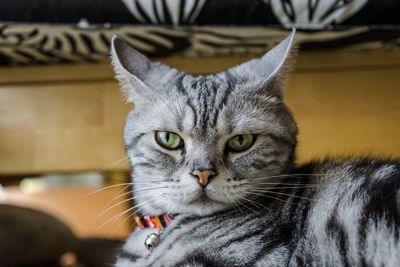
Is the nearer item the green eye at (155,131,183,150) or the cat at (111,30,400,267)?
the cat at (111,30,400,267)

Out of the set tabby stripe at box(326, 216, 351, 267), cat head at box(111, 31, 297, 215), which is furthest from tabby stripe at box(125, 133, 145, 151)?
tabby stripe at box(326, 216, 351, 267)

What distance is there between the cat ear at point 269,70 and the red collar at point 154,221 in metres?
0.30

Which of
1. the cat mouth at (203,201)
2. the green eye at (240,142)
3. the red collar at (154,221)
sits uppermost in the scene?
the green eye at (240,142)

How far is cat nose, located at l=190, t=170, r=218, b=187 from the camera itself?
869 mm

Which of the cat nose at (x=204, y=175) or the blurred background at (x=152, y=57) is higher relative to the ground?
the blurred background at (x=152, y=57)

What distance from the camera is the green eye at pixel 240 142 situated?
0.93 m

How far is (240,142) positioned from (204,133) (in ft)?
0.23

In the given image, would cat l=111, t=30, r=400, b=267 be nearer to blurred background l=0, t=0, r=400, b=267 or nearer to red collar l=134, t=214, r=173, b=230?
red collar l=134, t=214, r=173, b=230

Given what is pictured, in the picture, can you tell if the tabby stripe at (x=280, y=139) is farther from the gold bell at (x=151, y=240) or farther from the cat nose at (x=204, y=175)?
the gold bell at (x=151, y=240)

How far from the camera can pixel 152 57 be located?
4.66ft

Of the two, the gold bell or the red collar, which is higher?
the red collar

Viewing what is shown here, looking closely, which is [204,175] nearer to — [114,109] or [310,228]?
[310,228]

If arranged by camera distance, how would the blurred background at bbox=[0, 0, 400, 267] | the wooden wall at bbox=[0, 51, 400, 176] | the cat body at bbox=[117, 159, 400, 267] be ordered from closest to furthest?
the cat body at bbox=[117, 159, 400, 267], the blurred background at bbox=[0, 0, 400, 267], the wooden wall at bbox=[0, 51, 400, 176]

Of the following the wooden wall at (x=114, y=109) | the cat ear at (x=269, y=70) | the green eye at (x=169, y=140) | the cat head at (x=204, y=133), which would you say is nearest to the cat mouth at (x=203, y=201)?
the cat head at (x=204, y=133)
